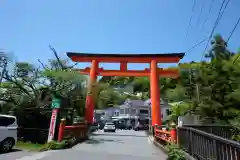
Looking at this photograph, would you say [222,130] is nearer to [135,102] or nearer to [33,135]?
[33,135]

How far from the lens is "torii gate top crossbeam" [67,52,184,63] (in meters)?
23.5

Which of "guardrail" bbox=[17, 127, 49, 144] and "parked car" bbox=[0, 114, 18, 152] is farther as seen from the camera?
"guardrail" bbox=[17, 127, 49, 144]

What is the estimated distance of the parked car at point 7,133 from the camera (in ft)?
41.0

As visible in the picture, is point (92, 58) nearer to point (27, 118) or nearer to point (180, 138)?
point (27, 118)

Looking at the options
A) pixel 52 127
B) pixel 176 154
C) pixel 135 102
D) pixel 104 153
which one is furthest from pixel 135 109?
pixel 176 154

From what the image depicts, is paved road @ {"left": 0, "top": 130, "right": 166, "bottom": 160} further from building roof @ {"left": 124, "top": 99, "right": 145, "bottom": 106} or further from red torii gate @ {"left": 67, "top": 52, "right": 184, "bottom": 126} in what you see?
building roof @ {"left": 124, "top": 99, "right": 145, "bottom": 106}

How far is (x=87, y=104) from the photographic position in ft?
72.5

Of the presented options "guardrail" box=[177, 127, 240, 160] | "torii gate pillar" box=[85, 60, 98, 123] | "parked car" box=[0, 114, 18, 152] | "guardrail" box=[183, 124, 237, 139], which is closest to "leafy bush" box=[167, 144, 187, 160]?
"guardrail" box=[177, 127, 240, 160]

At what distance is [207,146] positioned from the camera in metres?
6.22

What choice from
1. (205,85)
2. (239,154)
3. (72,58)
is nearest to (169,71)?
(205,85)

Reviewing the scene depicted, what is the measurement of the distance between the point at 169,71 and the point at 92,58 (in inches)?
288

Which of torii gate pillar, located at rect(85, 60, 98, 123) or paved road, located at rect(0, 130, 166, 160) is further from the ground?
torii gate pillar, located at rect(85, 60, 98, 123)

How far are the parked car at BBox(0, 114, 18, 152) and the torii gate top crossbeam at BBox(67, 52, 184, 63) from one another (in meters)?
11.3

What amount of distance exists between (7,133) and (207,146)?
10.1m
